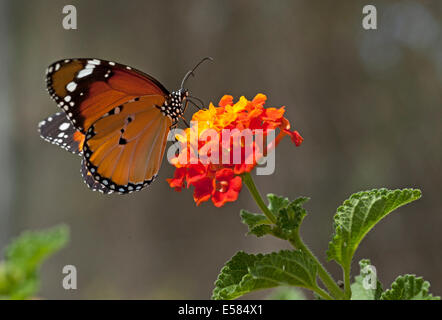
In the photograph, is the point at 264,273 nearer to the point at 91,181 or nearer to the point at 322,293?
the point at 322,293

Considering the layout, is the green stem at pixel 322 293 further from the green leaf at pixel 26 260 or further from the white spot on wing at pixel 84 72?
the white spot on wing at pixel 84 72

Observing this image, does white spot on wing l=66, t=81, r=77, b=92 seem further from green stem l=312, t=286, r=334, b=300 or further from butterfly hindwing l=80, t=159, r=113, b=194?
green stem l=312, t=286, r=334, b=300

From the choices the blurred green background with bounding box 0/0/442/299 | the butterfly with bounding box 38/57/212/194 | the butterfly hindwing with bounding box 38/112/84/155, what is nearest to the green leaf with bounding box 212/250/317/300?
the butterfly with bounding box 38/57/212/194

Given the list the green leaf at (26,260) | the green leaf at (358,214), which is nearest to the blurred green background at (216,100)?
the green leaf at (358,214)

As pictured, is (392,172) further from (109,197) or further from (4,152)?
(4,152)
